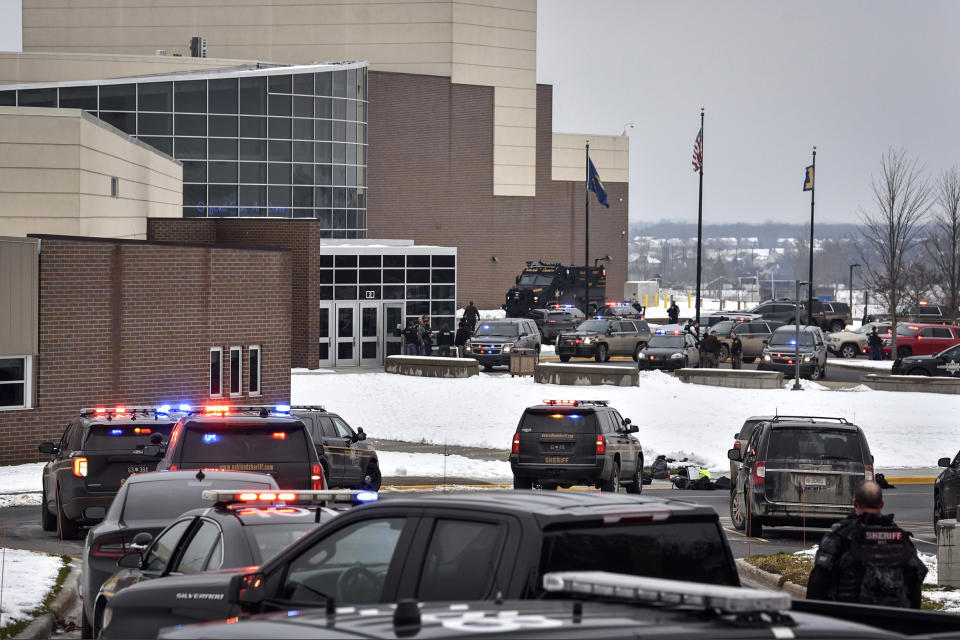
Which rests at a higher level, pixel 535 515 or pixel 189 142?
pixel 189 142

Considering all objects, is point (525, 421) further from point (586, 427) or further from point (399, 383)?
point (399, 383)

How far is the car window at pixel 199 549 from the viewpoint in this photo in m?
8.87

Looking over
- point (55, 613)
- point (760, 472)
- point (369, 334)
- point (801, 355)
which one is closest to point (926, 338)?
point (801, 355)

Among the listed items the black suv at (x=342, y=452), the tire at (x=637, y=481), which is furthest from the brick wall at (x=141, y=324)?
the tire at (x=637, y=481)

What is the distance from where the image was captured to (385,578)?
6.06 m

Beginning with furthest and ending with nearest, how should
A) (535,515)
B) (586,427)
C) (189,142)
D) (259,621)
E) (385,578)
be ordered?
(189,142), (586,427), (385,578), (535,515), (259,621)

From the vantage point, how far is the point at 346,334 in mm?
52719

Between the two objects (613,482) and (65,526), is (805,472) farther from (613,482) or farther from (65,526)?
(65,526)

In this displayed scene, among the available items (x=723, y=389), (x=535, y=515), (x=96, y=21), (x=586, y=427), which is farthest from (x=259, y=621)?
(x=96, y=21)

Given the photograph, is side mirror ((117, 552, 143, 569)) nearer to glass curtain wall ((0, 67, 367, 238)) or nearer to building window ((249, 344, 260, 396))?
building window ((249, 344, 260, 396))

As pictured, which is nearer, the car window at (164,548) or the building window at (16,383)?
the car window at (164,548)

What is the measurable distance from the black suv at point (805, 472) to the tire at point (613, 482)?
459cm

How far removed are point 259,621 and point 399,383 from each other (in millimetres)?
36445

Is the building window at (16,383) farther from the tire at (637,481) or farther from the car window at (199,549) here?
the car window at (199,549)
